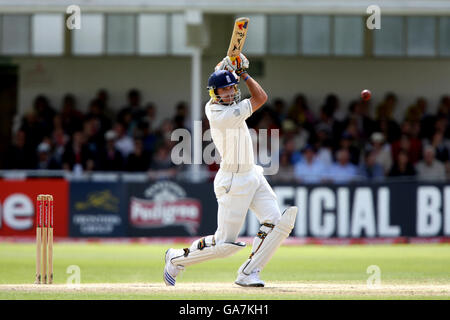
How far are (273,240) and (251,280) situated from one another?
0.46 m

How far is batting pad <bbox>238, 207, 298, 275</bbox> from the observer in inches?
326

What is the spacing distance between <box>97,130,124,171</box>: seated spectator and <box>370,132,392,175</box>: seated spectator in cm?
499

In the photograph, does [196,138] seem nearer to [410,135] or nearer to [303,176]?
[303,176]

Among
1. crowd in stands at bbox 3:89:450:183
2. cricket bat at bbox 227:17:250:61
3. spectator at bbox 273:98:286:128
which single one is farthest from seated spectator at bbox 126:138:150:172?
cricket bat at bbox 227:17:250:61

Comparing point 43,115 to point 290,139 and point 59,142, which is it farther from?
point 290,139

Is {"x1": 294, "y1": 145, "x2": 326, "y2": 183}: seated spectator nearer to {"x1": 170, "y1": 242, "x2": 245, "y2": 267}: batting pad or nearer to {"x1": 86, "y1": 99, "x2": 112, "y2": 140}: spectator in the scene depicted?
{"x1": 86, "y1": 99, "x2": 112, "y2": 140}: spectator

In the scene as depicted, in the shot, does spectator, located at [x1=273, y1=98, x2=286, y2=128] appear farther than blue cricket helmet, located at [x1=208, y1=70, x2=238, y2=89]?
Yes

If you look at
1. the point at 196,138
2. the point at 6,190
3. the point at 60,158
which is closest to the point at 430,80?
the point at 196,138

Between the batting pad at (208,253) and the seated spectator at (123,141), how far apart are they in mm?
9261

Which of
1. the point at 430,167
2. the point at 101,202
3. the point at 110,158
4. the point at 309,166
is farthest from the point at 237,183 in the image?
the point at 430,167

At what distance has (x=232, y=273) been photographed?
433 inches

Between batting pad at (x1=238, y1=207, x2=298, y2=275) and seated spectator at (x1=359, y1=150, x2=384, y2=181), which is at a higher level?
seated spectator at (x1=359, y1=150, x2=384, y2=181)
